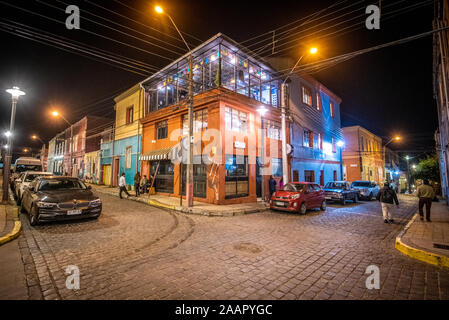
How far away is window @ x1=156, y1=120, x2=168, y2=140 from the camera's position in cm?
1715

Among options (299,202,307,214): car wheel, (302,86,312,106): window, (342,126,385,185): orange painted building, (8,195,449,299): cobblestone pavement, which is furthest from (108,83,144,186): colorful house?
(342,126,385,185): orange painted building

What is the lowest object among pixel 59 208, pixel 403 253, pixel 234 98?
pixel 403 253

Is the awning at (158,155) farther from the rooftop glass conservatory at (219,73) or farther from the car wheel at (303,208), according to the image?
the car wheel at (303,208)

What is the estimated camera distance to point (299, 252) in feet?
16.4

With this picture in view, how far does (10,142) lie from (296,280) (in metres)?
15.0

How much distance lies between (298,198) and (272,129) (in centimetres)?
Result: 859

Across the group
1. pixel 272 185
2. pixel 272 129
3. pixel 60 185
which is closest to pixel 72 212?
pixel 60 185

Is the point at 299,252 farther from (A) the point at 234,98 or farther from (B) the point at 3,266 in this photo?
(A) the point at 234,98

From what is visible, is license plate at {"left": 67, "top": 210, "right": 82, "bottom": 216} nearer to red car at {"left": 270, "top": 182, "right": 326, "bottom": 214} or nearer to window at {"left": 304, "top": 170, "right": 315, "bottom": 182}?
red car at {"left": 270, "top": 182, "right": 326, "bottom": 214}

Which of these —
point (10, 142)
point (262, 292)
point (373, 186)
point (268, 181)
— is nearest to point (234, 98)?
point (268, 181)

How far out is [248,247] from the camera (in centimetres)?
527

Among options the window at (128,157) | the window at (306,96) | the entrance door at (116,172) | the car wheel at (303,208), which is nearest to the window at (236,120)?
the car wheel at (303,208)

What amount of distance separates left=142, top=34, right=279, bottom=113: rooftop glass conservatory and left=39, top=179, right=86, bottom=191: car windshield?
7206 millimetres
